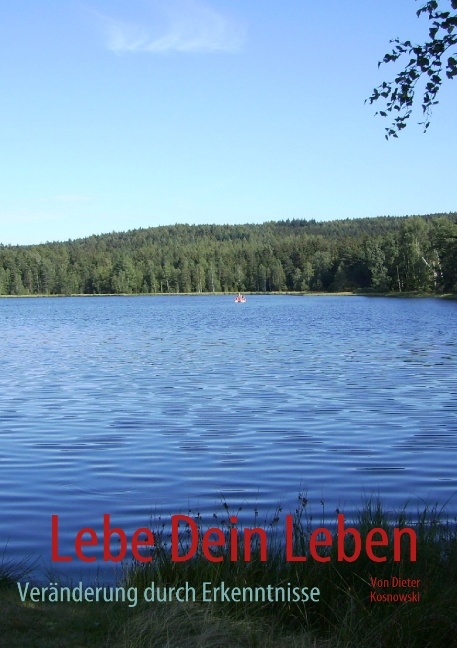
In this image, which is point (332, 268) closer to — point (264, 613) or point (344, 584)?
point (344, 584)

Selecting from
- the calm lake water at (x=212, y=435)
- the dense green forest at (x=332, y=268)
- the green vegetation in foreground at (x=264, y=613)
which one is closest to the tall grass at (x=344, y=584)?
the green vegetation in foreground at (x=264, y=613)

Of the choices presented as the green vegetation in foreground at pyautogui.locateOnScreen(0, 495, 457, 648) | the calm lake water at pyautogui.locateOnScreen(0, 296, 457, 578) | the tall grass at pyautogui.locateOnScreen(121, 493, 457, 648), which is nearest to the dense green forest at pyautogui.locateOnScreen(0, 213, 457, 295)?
the calm lake water at pyautogui.locateOnScreen(0, 296, 457, 578)

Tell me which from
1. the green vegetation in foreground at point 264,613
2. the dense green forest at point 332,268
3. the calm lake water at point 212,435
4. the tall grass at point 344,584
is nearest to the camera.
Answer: the green vegetation in foreground at point 264,613

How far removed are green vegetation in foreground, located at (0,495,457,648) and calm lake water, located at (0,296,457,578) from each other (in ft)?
5.96

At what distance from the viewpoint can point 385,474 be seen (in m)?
12.2

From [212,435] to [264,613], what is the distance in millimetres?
9771

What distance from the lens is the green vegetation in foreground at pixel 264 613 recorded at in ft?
17.8

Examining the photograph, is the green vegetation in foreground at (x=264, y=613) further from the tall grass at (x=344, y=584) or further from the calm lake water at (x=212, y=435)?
the calm lake water at (x=212, y=435)

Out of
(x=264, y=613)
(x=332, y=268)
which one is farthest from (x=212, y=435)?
(x=332, y=268)

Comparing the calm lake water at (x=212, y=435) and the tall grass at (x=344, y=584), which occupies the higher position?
the tall grass at (x=344, y=584)

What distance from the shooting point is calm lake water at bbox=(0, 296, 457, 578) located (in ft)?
34.8

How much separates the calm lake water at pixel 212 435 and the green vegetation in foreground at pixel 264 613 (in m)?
1.82

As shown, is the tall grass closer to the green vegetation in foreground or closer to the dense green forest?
the green vegetation in foreground

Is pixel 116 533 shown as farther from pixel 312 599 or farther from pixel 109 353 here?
pixel 109 353
